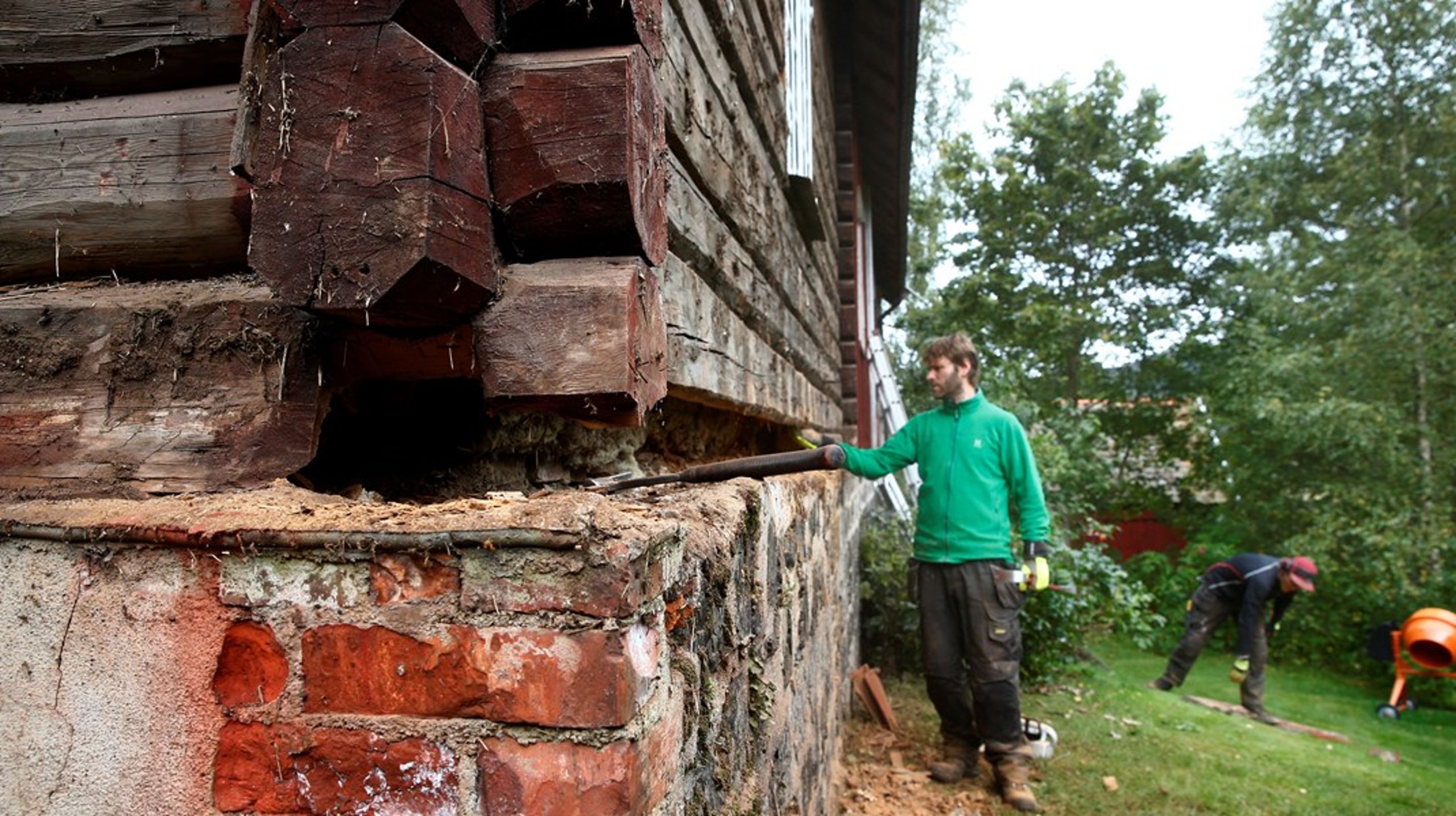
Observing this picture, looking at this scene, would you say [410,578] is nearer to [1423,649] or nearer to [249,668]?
[249,668]

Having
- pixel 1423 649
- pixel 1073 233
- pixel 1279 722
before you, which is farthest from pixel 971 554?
pixel 1073 233

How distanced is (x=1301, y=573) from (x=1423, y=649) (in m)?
2.04

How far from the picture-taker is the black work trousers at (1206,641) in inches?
298

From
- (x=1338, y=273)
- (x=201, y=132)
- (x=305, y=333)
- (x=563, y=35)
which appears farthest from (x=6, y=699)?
(x=1338, y=273)

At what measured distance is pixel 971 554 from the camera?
14.0ft

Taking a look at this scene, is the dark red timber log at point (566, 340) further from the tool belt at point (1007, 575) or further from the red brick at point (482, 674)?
the tool belt at point (1007, 575)

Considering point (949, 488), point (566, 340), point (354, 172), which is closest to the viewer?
point (354, 172)

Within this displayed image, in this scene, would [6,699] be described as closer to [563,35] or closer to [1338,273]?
[563,35]

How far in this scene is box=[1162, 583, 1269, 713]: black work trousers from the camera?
7.57 meters

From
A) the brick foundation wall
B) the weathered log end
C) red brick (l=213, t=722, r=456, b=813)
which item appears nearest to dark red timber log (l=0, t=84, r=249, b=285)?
the weathered log end

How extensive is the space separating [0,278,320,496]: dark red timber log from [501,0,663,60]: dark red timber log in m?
0.48

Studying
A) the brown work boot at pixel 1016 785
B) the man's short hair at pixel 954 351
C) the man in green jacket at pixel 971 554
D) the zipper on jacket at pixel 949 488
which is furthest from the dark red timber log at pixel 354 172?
the brown work boot at pixel 1016 785

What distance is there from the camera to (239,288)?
1.20 meters

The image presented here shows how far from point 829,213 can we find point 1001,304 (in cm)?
1372
